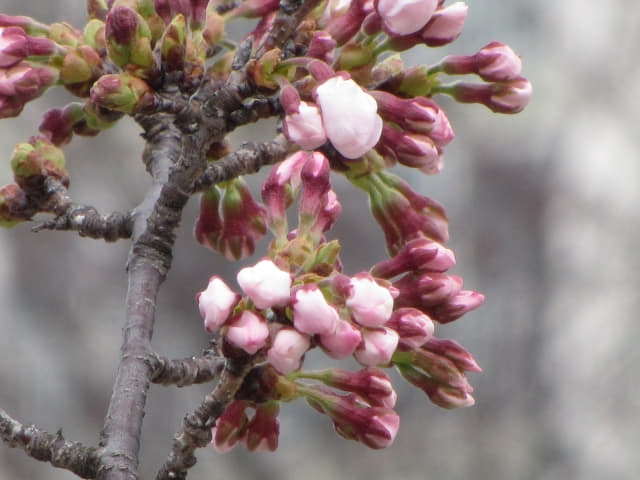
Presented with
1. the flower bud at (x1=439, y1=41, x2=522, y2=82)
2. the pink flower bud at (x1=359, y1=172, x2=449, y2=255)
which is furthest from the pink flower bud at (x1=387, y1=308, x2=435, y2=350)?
the flower bud at (x1=439, y1=41, x2=522, y2=82)

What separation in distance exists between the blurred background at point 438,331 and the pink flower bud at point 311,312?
14.7ft

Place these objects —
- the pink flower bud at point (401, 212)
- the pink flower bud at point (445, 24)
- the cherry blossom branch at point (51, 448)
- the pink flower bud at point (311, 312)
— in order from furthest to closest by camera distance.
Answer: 1. the pink flower bud at point (401, 212)
2. the pink flower bud at point (445, 24)
3. the cherry blossom branch at point (51, 448)
4. the pink flower bud at point (311, 312)

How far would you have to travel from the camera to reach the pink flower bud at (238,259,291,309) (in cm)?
83

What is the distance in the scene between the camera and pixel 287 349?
2.76ft

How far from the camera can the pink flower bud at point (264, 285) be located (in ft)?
2.72

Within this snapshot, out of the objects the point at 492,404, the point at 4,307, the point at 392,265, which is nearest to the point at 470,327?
the point at 492,404

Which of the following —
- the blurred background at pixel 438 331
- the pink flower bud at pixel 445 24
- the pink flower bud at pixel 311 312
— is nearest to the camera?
the pink flower bud at pixel 311 312

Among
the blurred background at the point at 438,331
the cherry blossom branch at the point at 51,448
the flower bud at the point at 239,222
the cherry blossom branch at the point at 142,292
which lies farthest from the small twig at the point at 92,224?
the blurred background at the point at 438,331

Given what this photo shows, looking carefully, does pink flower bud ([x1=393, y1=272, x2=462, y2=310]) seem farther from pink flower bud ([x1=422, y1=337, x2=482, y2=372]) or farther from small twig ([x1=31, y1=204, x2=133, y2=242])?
small twig ([x1=31, y1=204, x2=133, y2=242])

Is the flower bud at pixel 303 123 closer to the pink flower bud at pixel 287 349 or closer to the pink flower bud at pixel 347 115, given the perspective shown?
the pink flower bud at pixel 347 115

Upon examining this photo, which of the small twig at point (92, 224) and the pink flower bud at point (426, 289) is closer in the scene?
the pink flower bud at point (426, 289)

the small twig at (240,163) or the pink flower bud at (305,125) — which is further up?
the pink flower bud at (305,125)

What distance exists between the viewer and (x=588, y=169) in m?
6.78

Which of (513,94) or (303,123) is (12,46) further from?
(513,94)
